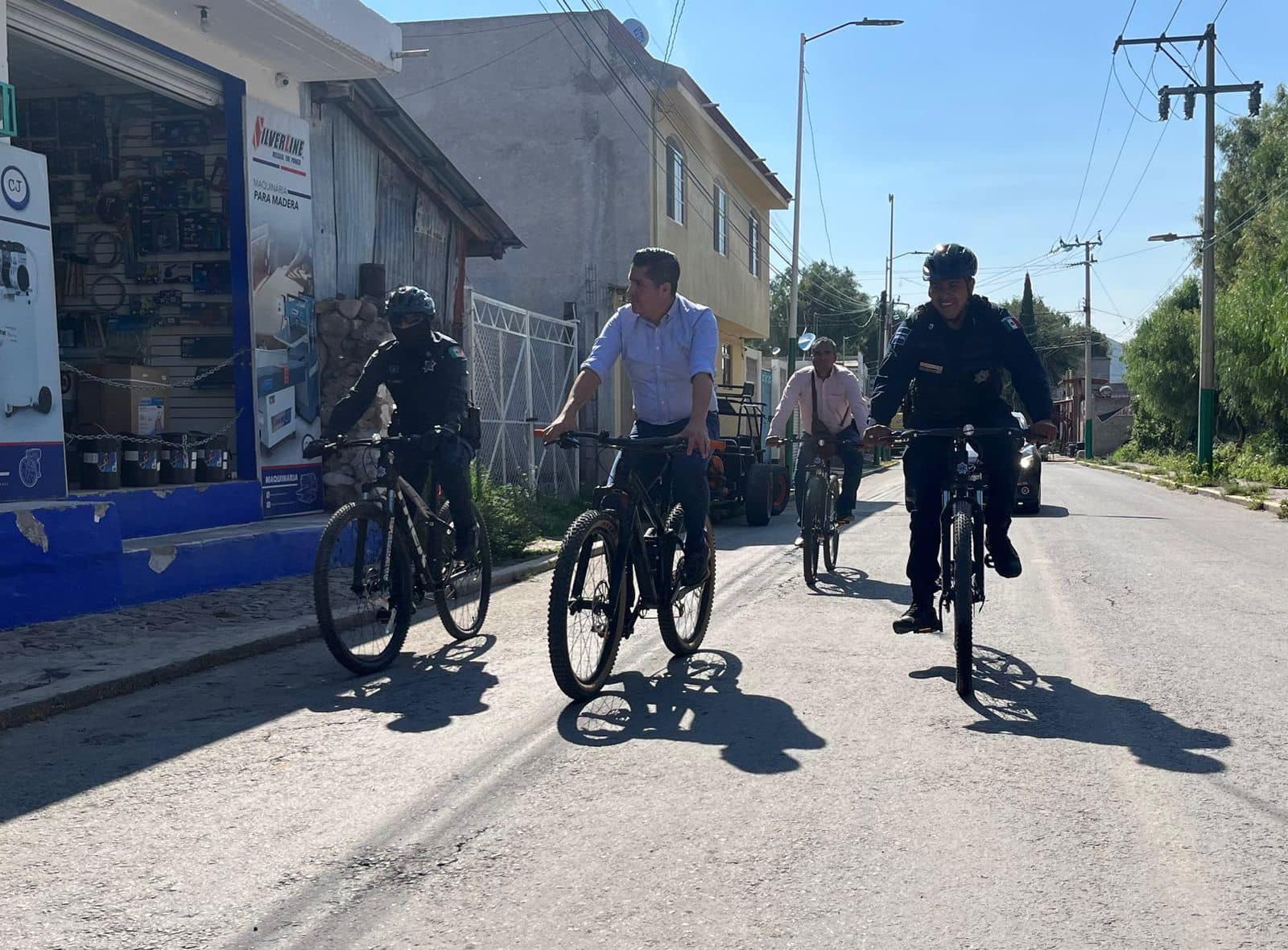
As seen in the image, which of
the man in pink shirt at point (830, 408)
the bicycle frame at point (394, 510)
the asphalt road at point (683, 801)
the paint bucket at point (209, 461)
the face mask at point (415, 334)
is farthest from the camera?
the paint bucket at point (209, 461)

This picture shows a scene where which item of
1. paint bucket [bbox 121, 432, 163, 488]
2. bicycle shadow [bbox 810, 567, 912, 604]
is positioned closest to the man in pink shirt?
bicycle shadow [bbox 810, 567, 912, 604]

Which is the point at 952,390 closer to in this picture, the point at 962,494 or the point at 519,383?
the point at 962,494

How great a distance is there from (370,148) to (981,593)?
8980 mm

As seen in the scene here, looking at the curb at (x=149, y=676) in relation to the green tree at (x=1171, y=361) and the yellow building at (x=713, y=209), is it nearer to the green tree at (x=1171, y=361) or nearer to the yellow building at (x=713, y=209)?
the yellow building at (x=713, y=209)

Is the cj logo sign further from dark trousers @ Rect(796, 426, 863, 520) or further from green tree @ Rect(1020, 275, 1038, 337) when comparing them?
green tree @ Rect(1020, 275, 1038, 337)

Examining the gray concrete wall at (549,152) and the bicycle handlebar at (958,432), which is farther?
the gray concrete wall at (549,152)

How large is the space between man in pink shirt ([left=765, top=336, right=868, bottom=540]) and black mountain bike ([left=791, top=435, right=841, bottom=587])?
12 centimetres

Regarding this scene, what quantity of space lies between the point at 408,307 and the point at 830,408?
3.99m

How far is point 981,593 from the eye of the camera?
5.44 metres

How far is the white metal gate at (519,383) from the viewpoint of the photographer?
14578 millimetres

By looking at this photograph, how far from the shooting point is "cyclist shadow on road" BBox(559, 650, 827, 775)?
14.2ft

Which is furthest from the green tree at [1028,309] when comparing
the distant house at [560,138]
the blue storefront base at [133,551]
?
the blue storefront base at [133,551]

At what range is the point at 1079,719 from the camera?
4762mm

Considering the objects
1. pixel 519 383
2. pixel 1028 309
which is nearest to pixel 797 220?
pixel 519 383
